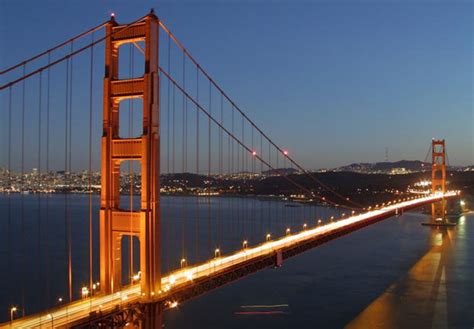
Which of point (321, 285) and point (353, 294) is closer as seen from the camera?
point (353, 294)

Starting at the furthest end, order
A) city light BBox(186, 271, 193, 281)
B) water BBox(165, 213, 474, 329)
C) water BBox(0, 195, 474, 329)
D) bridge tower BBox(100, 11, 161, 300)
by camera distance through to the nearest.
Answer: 1. water BBox(0, 195, 474, 329)
2. water BBox(165, 213, 474, 329)
3. city light BBox(186, 271, 193, 281)
4. bridge tower BBox(100, 11, 161, 300)

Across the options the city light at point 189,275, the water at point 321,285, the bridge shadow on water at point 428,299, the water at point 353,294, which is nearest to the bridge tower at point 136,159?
the city light at point 189,275

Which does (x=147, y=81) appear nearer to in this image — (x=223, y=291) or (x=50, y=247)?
(x=223, y=291)

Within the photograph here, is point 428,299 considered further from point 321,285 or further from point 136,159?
point 136,159

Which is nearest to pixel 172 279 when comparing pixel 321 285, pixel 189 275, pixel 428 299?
pixel 189 275

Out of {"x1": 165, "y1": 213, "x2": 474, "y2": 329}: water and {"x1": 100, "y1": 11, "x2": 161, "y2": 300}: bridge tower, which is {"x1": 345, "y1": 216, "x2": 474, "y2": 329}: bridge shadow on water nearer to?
{"x1": 165, "y1": 213, "x2": 474, "y2": 329}: water

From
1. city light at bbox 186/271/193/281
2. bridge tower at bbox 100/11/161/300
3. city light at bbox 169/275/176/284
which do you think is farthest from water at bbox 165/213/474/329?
bridge tower at bbox 100/11/161/300
